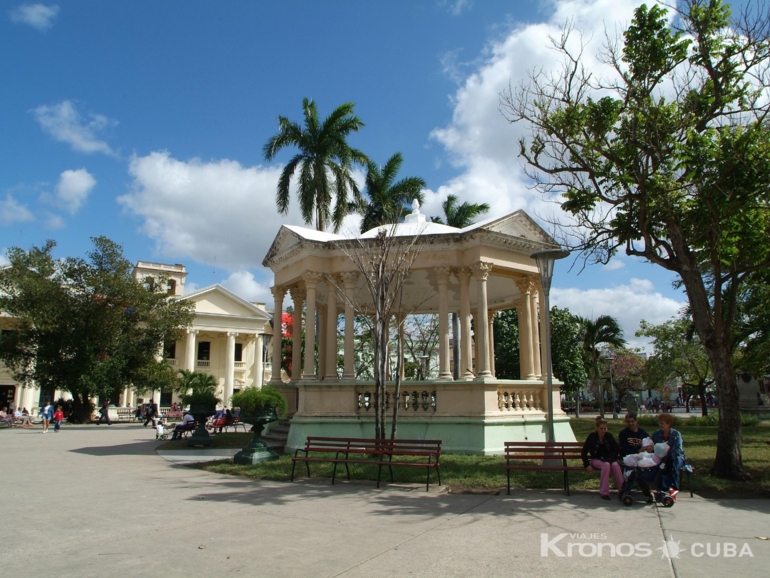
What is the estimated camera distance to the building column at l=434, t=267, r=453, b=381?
1553 cm

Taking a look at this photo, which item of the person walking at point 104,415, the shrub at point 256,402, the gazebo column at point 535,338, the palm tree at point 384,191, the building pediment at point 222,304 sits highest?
the palm tree at point 384,191

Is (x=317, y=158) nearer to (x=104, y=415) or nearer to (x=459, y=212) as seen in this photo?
(x=459, y=212)

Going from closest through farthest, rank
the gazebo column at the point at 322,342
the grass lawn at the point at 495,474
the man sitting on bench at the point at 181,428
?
the grass lawn at the point at 495,474, the gazebo column at the point at 322,342, the man sitting on bench at the point at 181,428

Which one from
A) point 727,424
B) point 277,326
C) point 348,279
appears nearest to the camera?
point 727,424

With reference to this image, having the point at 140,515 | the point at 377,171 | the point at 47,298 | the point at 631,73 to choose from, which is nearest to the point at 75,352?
the point at 47,298

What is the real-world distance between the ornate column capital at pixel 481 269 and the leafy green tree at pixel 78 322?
28643 millimetres

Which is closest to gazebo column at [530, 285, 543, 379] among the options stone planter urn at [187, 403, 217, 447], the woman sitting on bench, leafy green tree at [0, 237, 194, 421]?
the woman sitting on bench

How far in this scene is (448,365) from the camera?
613 inches

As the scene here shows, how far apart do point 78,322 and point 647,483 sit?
1417 inches

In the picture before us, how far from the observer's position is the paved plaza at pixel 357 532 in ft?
18.3

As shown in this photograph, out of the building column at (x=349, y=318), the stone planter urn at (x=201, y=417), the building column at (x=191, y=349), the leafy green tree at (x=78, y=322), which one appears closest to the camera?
the building column at (x=349, y=318)

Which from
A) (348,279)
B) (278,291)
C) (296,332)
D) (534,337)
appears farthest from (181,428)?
(534,337)

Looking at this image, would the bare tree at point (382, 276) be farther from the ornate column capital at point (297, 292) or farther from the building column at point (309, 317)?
the ornate column capital at point (297, 292)

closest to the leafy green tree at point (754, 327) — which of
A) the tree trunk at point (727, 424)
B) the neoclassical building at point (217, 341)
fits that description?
the tree trunk at point (727, 424)
